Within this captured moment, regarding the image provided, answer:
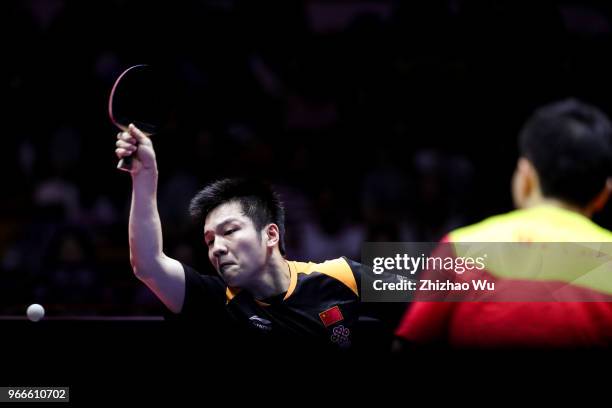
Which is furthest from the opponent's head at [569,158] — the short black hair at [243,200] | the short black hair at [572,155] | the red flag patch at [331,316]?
the short black hair at [243,200]

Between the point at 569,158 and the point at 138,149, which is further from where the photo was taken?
the point at 138,149

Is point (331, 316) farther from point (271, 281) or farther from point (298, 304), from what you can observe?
point (271, 281)

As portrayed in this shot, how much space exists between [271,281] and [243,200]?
278mm

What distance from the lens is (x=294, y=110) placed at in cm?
538

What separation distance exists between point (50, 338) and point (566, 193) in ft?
4.83

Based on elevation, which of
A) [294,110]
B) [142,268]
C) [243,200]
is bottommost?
[142,268]

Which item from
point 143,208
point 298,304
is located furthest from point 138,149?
point 298,304

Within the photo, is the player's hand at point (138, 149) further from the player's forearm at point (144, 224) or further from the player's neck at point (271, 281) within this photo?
the player's neck at point (271, 281)

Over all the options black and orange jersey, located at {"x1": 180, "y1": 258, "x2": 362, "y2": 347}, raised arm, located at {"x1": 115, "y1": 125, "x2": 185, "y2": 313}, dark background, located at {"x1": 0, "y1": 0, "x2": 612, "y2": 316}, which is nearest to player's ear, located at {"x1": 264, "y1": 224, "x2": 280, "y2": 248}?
black and orange jersey, located at {"x1": 180, "y1": 258, "x2": 362, "y2": 347}

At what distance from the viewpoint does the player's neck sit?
263 cm

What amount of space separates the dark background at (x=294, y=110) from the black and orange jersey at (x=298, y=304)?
5.50ft

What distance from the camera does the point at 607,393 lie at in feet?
5.94

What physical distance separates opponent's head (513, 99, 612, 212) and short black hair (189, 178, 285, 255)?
1.05m

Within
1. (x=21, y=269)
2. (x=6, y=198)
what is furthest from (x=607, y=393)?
(x=6, y=198)
